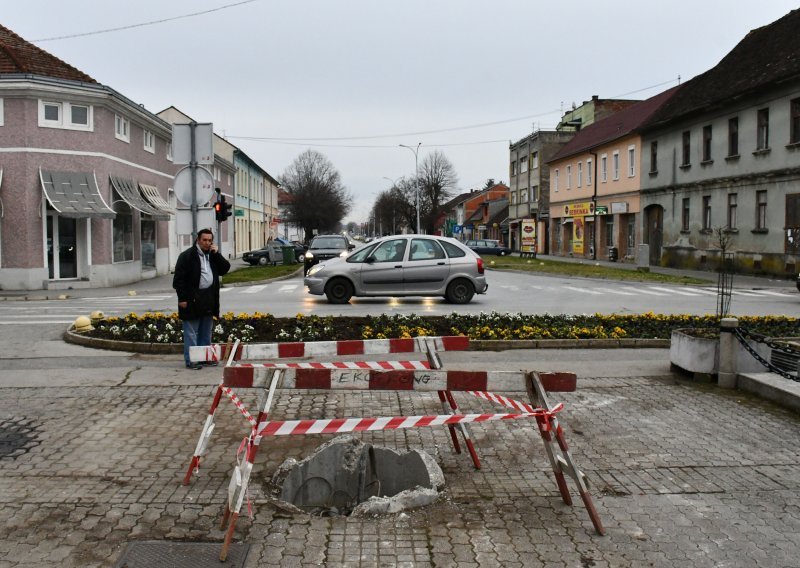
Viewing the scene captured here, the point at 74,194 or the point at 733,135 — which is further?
the point at 733,135

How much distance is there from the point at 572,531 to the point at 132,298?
19073mm

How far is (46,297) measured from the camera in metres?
21.3

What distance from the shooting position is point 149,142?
1213 inches

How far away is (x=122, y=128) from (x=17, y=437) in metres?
22.6

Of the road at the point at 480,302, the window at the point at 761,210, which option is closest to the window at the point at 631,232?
the window at the point at 761,210

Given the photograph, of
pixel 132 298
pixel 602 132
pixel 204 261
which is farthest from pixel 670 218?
pixel 204 261

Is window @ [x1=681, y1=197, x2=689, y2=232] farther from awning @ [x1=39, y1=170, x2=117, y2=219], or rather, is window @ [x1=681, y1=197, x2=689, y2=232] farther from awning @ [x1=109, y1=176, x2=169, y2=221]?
awning @ [x1=39, y1=170, x2=117, y2=219]

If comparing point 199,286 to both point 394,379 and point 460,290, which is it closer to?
point 394,379

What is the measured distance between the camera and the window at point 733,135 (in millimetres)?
32000

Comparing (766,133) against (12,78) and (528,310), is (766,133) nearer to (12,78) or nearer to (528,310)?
(528,310)

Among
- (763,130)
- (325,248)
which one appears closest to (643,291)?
(763,130)

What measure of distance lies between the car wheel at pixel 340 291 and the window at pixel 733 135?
21462mm

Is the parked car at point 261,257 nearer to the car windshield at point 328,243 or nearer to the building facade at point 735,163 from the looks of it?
the car windshield at point 328,243

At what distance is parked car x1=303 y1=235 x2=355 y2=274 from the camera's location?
111 feet
